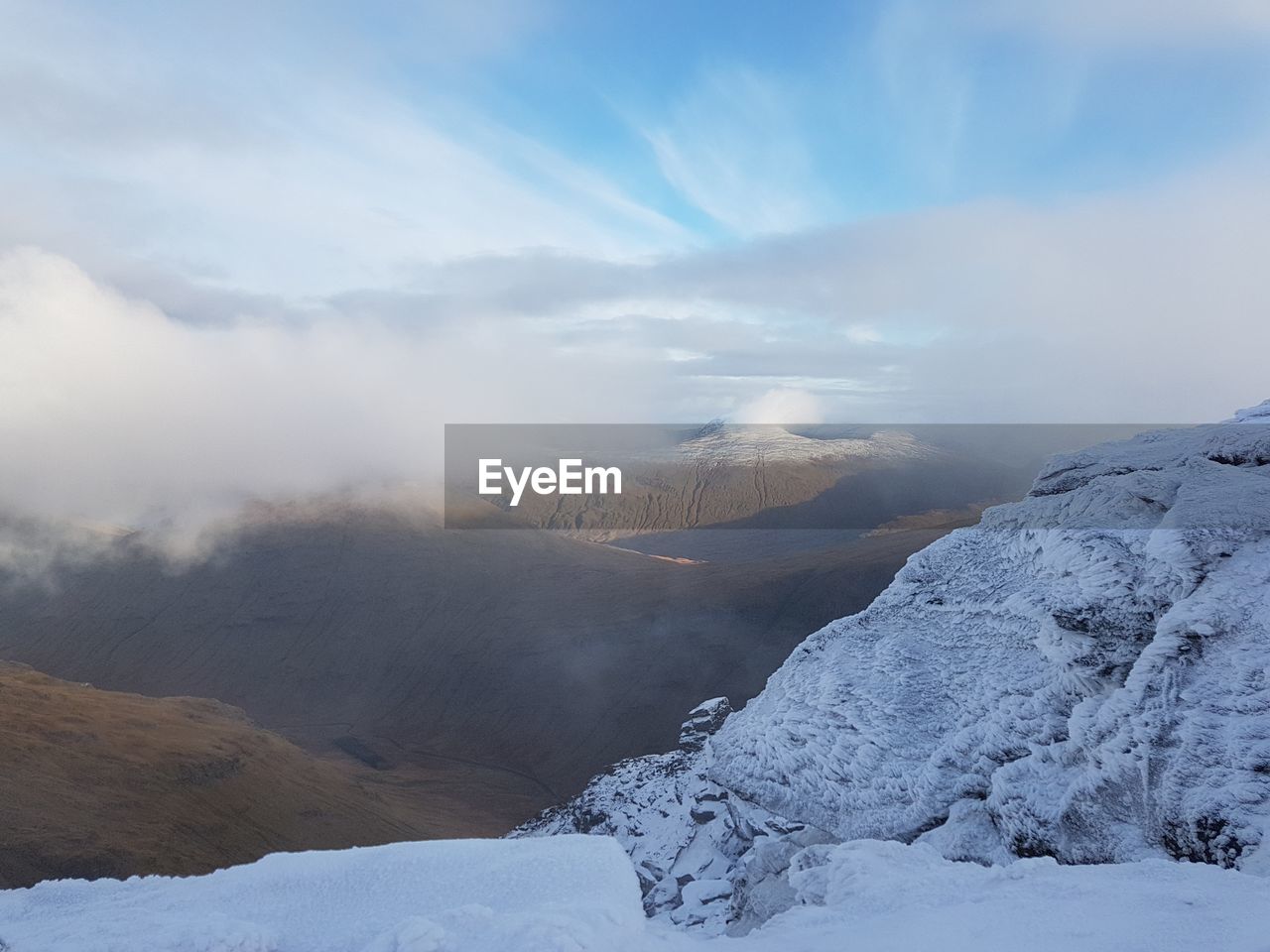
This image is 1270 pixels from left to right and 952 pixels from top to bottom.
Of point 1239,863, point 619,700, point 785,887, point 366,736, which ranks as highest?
point 1239,863

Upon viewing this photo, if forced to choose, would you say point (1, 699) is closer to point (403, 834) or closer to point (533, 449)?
point (403, 834)

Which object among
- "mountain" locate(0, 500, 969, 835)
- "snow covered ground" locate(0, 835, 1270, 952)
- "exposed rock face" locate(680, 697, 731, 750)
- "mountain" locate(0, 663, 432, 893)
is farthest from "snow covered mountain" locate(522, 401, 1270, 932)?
"mountain" locate(0, 500, 969, 835)

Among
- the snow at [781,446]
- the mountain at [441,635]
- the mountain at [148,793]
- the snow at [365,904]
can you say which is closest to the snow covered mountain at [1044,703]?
the snow at [365,904]

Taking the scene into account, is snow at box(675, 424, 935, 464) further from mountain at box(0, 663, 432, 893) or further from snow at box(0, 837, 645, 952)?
snow at box(0, 837, 645, 952)

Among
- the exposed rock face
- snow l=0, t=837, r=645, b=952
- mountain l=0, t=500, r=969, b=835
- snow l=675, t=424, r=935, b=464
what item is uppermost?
snow l=675, t=424, r=935, b=464

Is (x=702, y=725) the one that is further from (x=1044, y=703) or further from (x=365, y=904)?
(x=365, y=904)

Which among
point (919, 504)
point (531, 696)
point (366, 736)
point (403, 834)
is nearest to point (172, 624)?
point (366, 736)

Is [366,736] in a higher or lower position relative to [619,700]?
lower
